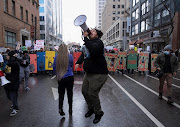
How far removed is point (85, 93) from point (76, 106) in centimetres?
131

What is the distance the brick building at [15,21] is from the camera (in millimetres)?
16022

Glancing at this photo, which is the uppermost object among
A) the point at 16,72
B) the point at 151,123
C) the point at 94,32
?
the point at 94,32

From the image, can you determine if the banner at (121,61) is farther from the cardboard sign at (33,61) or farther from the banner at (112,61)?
the cardboard sign at (33,61)

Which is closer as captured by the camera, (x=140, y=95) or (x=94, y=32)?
(x=94, y=32)

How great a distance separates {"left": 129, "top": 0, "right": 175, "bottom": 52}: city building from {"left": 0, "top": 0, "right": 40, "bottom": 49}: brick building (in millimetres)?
16380

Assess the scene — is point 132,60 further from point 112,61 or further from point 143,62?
point 112,61

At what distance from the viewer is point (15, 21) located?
18.9m

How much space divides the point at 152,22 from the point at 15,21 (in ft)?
72.3

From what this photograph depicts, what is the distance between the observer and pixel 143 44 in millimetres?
32156

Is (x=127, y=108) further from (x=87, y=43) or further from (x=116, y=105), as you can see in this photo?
(x=87, y=43)

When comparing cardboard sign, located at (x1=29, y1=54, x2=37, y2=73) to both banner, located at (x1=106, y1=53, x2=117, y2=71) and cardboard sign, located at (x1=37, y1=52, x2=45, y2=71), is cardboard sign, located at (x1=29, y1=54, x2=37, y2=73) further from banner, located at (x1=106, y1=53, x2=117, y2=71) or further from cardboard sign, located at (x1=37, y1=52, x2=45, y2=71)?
banner, located at (x1=106, y1=53, x2=117, y2=71)

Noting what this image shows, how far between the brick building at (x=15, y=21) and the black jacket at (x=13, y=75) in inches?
525

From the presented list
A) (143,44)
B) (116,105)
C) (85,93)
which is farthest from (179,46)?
(85,93)

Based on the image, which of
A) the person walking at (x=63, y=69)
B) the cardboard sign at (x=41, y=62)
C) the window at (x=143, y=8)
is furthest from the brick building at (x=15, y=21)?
the window at (x=143, y=8)
